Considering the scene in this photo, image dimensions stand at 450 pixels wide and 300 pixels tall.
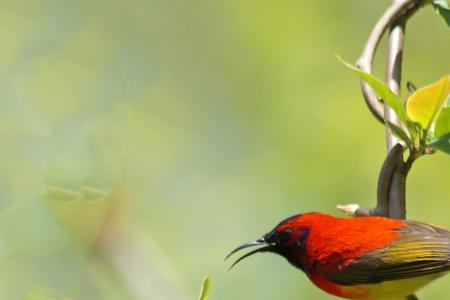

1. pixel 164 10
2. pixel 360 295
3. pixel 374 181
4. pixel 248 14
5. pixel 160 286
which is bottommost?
pixel 360 295

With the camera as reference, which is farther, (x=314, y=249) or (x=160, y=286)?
(x=314, y=249)

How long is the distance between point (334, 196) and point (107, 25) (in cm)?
227

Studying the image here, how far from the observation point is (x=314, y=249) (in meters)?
4.51

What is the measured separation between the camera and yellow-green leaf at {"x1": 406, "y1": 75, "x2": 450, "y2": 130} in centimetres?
297

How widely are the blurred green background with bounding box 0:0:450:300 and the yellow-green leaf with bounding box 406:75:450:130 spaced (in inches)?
Answer: 97.4

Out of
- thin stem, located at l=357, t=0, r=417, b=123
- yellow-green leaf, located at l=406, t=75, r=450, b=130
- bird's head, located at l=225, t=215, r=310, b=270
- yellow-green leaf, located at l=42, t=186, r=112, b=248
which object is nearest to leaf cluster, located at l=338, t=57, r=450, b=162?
yellow-green leaf, located at l=406, t=75, r=450, b=130

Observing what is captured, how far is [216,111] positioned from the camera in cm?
693

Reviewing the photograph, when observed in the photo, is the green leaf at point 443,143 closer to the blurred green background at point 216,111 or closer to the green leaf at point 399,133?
the green leaf at point 399,133

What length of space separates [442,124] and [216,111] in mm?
3899

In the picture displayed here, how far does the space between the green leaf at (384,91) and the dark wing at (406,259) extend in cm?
113

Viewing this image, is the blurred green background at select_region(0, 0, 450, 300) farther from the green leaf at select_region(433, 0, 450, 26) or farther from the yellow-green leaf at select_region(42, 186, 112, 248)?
the green leaf at select_region(433, 0, 450, 26)

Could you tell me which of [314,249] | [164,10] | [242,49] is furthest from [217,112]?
[314,249]

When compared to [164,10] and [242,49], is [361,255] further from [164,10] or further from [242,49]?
[164,10]

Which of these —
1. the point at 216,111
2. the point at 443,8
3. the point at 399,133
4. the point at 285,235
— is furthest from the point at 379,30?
the point at 216,111
